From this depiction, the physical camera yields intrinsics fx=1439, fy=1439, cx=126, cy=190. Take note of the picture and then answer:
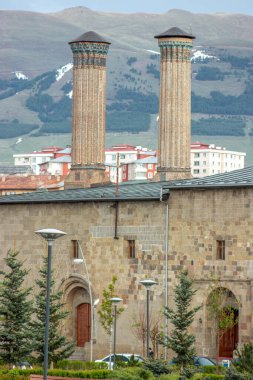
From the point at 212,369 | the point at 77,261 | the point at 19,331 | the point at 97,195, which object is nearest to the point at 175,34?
the point at 97,195

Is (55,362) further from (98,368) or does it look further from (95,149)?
(95,149)

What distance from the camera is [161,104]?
62375 mm

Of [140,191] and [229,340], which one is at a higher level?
[140,191]

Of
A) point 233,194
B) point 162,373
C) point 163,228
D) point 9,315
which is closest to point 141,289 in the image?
point 163,228

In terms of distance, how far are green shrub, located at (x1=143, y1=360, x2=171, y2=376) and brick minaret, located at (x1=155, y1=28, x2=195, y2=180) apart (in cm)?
2819

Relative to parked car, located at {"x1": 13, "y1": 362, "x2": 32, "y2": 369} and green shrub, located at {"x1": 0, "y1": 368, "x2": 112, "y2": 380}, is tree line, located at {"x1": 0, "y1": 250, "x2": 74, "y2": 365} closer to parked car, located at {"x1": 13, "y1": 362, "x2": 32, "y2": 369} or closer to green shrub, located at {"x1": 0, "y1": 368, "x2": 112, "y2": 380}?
parked car, located at {"x1": 13, "y1": 362, "x2": 32, "y2": 369}

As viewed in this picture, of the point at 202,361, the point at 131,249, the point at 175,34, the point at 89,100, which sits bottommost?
the point at 202,361

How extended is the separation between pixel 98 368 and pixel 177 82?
25.1 m

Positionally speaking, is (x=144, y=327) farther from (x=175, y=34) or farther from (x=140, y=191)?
(x=175, y=34)

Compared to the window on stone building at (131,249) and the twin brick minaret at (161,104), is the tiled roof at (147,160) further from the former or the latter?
the window on stone building at (131,249)

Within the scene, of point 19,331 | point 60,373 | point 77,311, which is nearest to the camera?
point 60,373

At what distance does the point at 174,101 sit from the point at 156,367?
1165 inches

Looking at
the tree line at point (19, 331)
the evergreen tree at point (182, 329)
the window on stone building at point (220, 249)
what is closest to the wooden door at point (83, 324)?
the window on stone building at point (220, 249)

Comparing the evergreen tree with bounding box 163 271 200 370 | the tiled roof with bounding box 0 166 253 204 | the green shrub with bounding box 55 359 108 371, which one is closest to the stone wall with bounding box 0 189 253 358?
the tiled roof with bounding box 0 166 253 204
